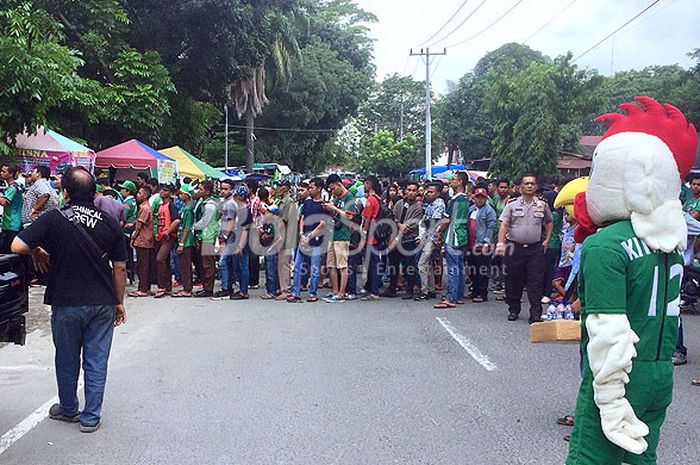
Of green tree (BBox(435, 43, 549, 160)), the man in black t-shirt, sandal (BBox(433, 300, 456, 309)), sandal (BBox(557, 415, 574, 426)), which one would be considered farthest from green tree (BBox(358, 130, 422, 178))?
the man in black t-shirt

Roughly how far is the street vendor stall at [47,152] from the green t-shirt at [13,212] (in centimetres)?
375

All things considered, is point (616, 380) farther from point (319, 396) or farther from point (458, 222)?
point (458, 222)

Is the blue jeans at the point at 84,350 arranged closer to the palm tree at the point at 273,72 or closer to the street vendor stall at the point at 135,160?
the street vendor stall at the point at 135,160

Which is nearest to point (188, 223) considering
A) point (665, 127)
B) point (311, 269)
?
point (311, 269)

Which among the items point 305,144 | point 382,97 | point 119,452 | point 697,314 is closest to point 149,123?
point 697,314

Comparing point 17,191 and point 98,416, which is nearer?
point 98,416

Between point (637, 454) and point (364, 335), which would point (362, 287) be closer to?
point (364, 335)

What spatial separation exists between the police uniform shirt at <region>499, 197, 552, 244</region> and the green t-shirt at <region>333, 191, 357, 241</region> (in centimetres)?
260

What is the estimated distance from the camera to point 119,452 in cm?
432

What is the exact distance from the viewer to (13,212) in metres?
10.5

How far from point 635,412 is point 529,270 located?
19.4 feet

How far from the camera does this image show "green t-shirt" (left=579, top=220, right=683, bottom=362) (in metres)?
2.59

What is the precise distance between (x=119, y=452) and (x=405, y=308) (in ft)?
19.6

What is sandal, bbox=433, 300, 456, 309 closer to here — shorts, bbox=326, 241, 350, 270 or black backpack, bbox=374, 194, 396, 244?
black backpack, bbox=374, 194, 396, 244
